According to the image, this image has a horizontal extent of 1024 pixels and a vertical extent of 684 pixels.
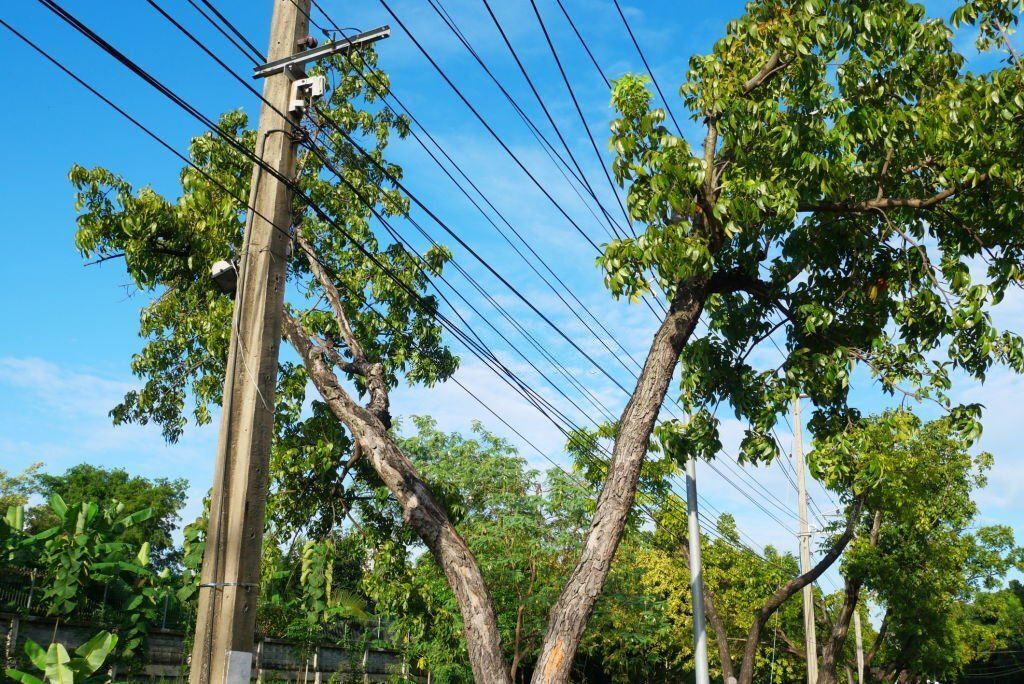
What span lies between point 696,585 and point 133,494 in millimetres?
48416

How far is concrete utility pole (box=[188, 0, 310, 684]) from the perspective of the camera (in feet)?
20.2

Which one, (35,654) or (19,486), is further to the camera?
(19,486)

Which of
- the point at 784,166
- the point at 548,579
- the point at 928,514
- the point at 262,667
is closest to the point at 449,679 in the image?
the point at 548,579

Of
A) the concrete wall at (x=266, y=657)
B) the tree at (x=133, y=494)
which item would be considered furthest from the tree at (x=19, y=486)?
the concrete wall at (x=266, y=657)

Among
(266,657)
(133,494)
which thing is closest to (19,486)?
(133,494)

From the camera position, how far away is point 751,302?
1203 centimetres

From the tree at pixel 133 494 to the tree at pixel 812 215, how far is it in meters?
46.8

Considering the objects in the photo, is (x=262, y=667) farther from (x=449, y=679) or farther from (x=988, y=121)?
(x=988, y=121)

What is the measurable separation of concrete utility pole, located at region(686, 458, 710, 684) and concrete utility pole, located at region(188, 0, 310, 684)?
9739 millimetres

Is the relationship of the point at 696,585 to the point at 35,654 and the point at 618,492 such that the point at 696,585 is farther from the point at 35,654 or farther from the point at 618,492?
the point at 35,654

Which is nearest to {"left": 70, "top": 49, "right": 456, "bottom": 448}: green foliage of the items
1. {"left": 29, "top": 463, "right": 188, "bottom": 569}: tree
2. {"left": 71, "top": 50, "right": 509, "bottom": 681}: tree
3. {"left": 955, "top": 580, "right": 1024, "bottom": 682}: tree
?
{"left": 71, "top": 50, "right": 509, "bottom": 681}: tree

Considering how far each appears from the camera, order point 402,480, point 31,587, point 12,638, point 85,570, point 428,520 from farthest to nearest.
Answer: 1. point 31,587
2. point 85,570
3. point 12,638
4. point 402,480
5. point 428,520

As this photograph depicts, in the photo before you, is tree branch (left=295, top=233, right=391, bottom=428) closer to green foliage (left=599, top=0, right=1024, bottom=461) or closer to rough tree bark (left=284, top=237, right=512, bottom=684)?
rough tree bark (left=284, top=237, right=512, bottom=684)

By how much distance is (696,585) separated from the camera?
16266 millimetres
